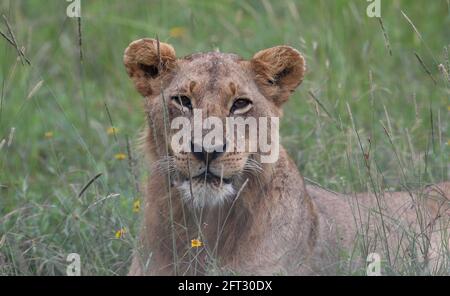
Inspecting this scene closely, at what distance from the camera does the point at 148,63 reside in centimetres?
466

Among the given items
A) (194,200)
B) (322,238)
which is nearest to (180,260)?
(194,200)

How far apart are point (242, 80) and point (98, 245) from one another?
1068mm

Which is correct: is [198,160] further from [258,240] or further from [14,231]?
[14,231]

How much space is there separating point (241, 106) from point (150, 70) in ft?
1.68

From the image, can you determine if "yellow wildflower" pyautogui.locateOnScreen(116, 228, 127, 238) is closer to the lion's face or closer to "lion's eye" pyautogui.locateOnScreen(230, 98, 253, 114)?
the lion's face

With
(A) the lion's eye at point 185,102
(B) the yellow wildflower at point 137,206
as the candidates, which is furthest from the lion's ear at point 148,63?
(B) the yellow wildflower at point 137,206

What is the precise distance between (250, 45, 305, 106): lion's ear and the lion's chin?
0.55 m

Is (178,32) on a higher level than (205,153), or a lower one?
higher

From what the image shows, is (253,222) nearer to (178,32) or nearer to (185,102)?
(185,102)

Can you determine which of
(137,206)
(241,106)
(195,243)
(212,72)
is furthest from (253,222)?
(137,206)

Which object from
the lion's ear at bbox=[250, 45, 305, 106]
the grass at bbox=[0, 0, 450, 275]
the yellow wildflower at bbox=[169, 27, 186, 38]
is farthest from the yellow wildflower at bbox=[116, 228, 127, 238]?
the yellow wildflower at bbox=[169, 27, 186, 38]

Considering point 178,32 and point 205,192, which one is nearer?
point 205,192

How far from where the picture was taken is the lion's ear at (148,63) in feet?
15.1
